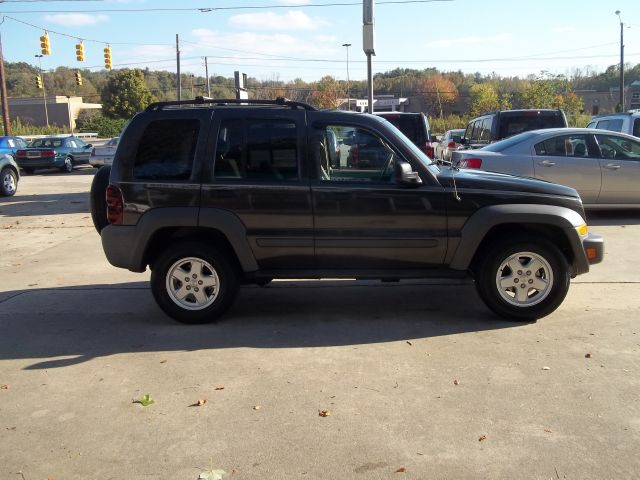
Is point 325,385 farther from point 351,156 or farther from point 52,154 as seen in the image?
point 52,154

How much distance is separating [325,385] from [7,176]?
49.6 ft

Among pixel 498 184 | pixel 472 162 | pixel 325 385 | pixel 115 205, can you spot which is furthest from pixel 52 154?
pixel 325 385

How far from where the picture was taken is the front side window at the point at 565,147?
10.4 m

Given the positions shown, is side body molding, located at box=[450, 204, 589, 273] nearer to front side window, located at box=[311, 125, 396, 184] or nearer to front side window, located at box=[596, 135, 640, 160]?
front side window, located at box=[311, 125, 396, 184]

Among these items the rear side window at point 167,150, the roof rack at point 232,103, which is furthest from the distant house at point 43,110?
the rear side window at point 167,150

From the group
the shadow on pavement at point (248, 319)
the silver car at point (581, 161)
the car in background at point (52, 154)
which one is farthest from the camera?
the car in background at point (52, 154)

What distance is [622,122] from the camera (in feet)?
42.3

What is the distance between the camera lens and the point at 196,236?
5559 millimetres

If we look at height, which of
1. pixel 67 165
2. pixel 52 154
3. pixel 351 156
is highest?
pixel 52 154

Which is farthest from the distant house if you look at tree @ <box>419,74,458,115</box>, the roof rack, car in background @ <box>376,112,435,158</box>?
the roof rack

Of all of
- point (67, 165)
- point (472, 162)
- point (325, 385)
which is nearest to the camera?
point (325, 385)

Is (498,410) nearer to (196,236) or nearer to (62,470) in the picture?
(62,470)

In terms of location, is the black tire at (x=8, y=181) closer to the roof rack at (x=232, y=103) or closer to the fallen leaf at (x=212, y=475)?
the roof rack at (x=232, y=103)

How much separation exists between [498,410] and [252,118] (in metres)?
3.22
